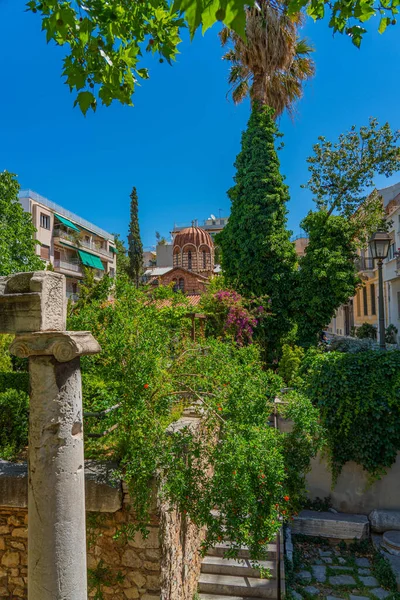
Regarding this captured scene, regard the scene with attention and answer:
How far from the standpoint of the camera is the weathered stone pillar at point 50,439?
2498 millimetres

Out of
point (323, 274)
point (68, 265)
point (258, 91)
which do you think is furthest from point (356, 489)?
point (68, 265)

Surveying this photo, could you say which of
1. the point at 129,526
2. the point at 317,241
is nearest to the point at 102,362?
the point at 129,526

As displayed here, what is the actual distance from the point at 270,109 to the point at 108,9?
12118 mm

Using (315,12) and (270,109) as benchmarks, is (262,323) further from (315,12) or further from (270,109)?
(315,12)

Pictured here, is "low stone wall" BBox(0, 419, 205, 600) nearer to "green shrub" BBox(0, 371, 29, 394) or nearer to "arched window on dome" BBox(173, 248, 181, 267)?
"green shrub" BBox(0, 371, 29, 394)

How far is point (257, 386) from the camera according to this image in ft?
14.7

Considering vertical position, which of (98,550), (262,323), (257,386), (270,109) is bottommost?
(98,550)

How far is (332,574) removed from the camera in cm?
644

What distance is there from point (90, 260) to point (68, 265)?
3.72 metres

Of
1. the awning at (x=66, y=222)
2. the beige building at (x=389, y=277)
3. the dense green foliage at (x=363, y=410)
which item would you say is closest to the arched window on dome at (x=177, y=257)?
the awning at (x=66, y=222)

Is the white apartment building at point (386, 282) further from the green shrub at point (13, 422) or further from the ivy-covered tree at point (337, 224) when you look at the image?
the green shrub at point (13, 422)

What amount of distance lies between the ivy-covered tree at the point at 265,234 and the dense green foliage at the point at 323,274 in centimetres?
51

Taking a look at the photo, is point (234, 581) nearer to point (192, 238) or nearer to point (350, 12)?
point (350, 12)

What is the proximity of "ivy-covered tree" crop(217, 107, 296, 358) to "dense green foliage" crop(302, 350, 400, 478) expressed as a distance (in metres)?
5.60
